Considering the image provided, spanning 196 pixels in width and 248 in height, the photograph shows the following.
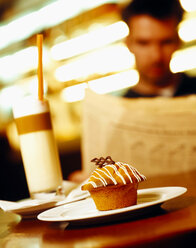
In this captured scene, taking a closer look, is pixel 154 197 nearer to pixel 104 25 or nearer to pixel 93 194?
pixel 93 194

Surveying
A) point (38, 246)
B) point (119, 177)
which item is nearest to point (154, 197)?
point (119, 177)

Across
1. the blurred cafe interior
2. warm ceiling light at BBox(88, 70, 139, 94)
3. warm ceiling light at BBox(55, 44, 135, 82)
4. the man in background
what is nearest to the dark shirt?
the man in background

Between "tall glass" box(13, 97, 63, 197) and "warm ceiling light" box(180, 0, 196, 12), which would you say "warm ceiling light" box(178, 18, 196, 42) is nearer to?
"warm ceiling light" box(180, 0, 196, 12)

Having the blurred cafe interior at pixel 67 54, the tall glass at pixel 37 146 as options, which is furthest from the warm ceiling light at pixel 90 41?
the tall glass at pixel 37 146

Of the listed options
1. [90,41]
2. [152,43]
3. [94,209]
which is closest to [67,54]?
[90,41]

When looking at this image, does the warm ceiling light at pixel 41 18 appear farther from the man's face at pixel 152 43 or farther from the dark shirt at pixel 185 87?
the dark shirt at pixel 185 87

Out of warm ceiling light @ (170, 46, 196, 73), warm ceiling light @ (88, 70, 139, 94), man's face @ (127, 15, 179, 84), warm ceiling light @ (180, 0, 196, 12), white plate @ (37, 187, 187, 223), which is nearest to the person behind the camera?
white plate @ (37, 187, 187, 223)
